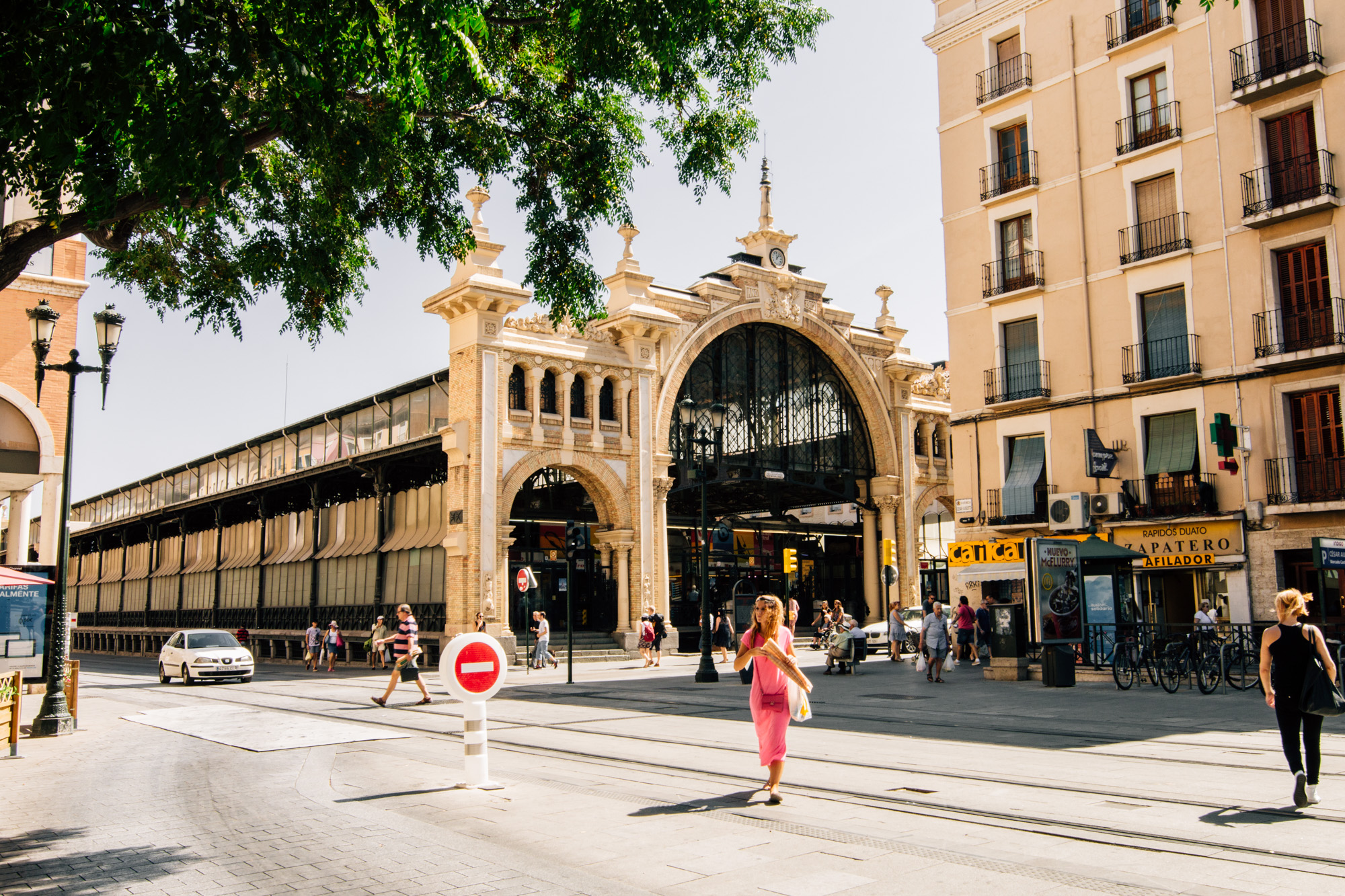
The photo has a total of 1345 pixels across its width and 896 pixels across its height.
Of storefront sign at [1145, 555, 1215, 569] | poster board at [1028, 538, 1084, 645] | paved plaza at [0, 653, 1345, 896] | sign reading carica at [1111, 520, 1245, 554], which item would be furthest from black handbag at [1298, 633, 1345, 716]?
storefront sign at [1145, 555, 1215, 569]

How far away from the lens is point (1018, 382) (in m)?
28.8

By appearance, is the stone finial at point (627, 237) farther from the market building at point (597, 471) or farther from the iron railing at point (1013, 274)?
the iron railing at point (1013, 274)

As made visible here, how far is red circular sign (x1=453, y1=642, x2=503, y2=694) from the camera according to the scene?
28.9 ft

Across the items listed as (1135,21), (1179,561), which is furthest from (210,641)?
(1135,21)

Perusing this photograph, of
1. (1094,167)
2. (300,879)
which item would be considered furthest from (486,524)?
(300,879)

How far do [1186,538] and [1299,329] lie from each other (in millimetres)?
5297

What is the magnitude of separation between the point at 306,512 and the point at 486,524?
12.7 metres

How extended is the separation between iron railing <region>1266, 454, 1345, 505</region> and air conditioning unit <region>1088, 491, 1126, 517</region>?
3298 mm

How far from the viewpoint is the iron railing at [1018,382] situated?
28000mm

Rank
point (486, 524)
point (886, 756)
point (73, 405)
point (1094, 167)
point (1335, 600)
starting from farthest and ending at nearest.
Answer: point (486, 524) < point (1094, 167) < point (1335, 600) < point (73, 405) < point (886, 756)

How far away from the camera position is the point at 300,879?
6.08 metres

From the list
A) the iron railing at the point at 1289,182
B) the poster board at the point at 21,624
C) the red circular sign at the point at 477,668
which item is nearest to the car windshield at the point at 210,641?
the poster board at the point at 21,624

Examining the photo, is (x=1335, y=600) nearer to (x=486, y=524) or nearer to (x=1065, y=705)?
(x=1065, y=705)

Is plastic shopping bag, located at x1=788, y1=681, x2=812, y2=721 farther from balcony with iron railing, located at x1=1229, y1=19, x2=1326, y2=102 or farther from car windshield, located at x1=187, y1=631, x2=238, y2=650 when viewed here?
car windshield, located at x1=187, y1=631, x2=238, y2=650
